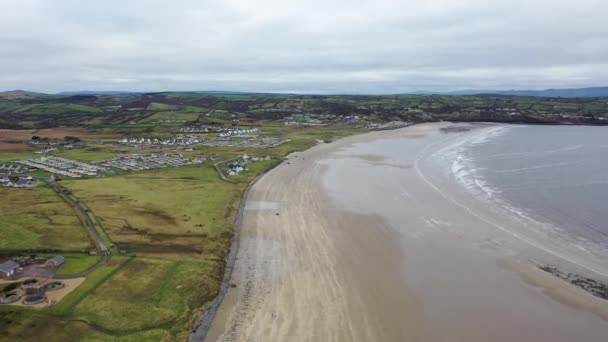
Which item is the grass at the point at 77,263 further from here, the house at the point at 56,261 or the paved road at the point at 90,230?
the paved road at the point at 90,230

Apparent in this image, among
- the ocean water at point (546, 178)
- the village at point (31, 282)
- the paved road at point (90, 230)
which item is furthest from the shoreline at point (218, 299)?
the ocean water at point (546, 178)

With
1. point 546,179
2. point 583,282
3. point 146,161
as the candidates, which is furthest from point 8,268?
point 546,179

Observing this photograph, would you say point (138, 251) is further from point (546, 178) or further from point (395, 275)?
point (546, 178)

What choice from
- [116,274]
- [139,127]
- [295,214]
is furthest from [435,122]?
[116,274]

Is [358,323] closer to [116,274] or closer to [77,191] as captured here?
[116,274]

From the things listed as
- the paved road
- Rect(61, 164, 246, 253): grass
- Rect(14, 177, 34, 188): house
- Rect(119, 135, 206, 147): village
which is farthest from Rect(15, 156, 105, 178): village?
Rect(119, 135, 206, 147): village

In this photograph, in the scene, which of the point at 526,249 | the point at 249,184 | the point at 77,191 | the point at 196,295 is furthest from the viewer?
the point at 249,184
